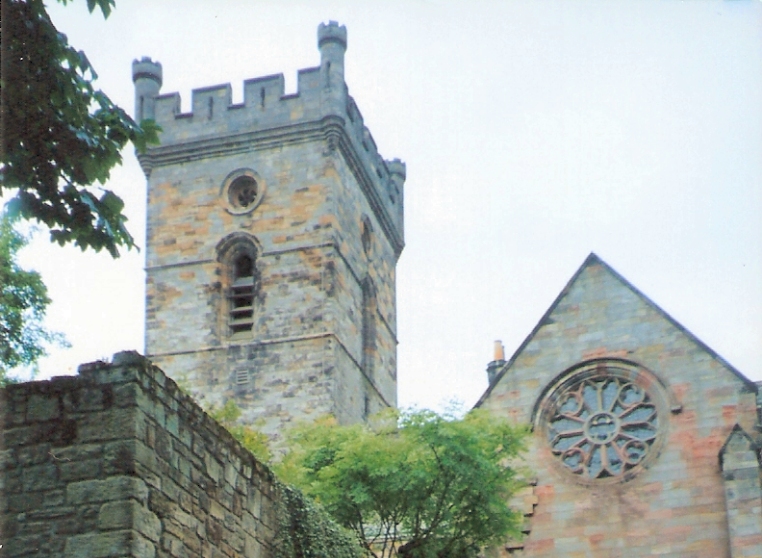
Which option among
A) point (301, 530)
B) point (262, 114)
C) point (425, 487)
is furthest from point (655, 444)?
point (262, 114)

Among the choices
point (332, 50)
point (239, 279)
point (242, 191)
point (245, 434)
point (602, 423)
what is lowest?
point (602, 423)

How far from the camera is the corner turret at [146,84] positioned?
40312mm

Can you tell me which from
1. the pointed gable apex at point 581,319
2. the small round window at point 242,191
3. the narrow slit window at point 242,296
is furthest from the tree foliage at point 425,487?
the small round window at point 242,191

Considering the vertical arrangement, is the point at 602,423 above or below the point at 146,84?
below

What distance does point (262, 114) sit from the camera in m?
39.2

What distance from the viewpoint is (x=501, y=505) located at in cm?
2211

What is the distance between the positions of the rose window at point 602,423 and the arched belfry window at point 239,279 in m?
12.3

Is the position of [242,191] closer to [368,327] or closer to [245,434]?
[368,327]

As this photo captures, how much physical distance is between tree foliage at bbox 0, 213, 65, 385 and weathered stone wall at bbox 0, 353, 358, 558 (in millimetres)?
17531

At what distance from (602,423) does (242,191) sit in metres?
15.4

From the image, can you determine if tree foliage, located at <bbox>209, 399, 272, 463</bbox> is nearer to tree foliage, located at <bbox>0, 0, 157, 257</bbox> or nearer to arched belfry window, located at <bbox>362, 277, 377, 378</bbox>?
arched belfry window, located at <bbox>362, 277, 377, 378</bbox>

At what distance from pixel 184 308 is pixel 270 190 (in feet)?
12.6

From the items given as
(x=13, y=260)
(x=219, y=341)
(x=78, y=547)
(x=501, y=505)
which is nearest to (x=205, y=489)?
(x=78, y=547)

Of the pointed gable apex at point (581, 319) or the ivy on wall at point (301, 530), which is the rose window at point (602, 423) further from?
the ivy on wall at point (301, 530)
